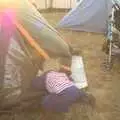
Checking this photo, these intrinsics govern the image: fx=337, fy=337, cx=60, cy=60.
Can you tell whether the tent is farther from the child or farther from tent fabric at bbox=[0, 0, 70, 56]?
the child

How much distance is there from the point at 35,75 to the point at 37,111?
1.04ft

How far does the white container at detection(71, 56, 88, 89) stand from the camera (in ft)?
10.6

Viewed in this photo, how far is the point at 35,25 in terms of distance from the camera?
3.02 m

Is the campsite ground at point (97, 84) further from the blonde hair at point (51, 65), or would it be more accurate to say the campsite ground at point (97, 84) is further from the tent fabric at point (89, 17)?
the blonde hair at point (51, 65)

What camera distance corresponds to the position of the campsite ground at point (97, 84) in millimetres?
2805

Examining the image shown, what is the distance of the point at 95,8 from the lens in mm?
5352

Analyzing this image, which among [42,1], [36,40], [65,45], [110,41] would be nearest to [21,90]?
[36,40]

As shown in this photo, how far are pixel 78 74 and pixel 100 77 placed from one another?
392mm

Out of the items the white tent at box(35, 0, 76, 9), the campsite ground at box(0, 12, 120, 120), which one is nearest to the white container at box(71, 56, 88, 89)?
the campsite ground at box(0, 12, 120, 120)

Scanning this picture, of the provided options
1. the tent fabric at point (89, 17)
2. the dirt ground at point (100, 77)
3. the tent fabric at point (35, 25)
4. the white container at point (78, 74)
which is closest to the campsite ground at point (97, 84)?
the dirt ground at point (100, 77)

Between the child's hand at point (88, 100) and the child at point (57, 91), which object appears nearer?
the child at point (57, 91)

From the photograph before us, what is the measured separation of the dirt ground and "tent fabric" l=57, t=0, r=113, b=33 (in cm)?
20

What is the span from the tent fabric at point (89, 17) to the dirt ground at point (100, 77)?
0.20 meters

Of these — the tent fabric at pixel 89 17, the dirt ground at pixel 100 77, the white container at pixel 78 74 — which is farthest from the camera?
the tent fabric at pixel 89 17
